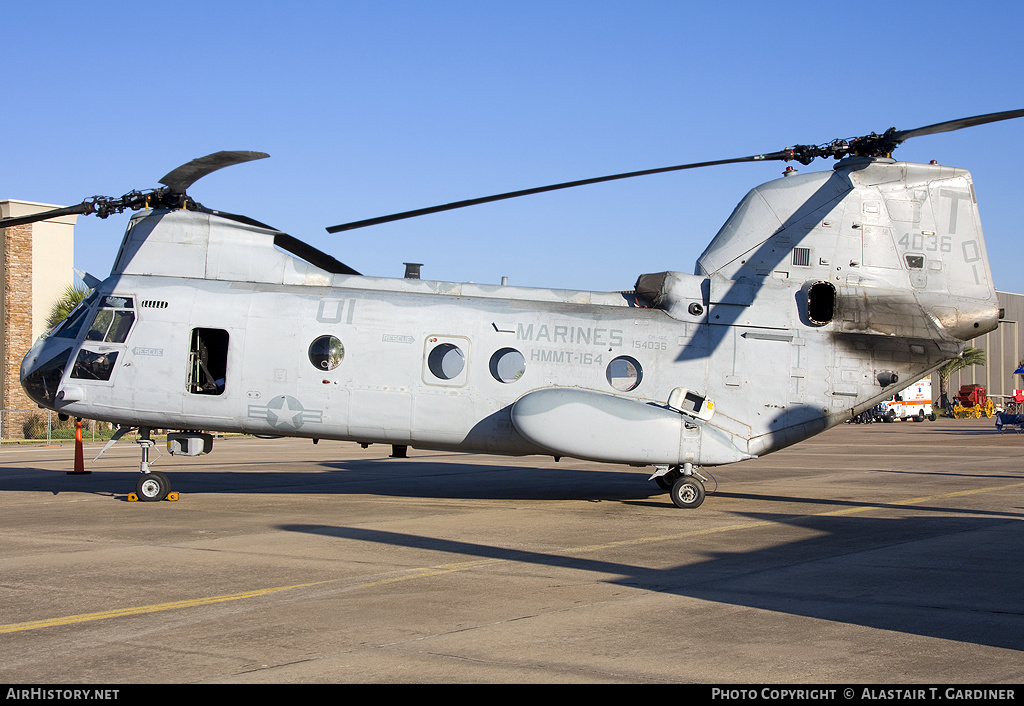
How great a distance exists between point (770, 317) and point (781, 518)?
10.6 ft

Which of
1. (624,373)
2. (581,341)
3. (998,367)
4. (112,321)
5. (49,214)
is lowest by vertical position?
(624,373)

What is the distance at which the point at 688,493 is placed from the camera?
1388 cm

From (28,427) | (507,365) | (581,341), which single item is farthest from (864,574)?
(28,427)

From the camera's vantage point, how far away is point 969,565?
9.10m

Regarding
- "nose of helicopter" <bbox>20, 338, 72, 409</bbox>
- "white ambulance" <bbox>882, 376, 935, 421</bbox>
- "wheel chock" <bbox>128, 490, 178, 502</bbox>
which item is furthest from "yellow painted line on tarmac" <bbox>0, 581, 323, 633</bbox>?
"white ambulance" <bbox>882, 376, 935, 421</bbox>

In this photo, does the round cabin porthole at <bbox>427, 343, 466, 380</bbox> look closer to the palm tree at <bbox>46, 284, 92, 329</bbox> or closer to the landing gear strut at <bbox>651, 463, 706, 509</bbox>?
the landing gear strut at <bbox>651, 463, 706, 509</bbox>

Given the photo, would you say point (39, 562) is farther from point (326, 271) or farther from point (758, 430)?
point (758, 430)

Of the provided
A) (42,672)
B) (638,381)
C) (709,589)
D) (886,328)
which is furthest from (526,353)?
(42,672)

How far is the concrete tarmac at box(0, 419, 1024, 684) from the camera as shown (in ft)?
18.6

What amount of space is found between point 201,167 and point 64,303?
33453mm

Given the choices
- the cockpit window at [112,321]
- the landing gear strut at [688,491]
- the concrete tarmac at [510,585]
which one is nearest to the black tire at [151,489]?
the concrete tarmac at [510,585]

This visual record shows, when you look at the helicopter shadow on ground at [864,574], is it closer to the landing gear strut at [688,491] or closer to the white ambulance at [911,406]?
the landing gear strut at [688,491]

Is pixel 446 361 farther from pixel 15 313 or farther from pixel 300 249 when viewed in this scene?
pixel 15 313

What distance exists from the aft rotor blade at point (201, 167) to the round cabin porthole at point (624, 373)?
600cm
